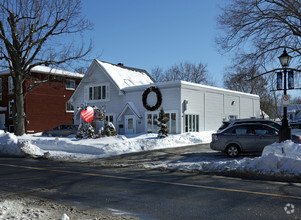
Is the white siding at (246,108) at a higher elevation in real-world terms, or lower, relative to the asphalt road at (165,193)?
higher

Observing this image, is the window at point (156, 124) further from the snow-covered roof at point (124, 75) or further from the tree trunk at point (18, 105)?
the tree trunk at point (18, 105)

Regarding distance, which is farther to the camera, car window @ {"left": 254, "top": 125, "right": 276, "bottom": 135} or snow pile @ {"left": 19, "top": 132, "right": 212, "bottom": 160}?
snow pile @ {"left": 19, "top": 132, "right": 212, "bottom": 160}

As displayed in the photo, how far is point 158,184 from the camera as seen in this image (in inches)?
360

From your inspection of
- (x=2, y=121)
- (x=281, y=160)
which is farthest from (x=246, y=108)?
(x=2, y=121)

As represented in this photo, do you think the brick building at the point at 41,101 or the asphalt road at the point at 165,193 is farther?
the brick building at the point at 41,101

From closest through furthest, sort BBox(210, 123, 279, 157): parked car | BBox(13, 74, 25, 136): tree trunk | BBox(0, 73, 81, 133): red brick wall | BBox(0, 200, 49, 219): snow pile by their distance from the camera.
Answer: BBox(0, 200, 49, 219): snow pile, BBox(210, 123, 279, 157): parked car, BBox(13, 74, 25, 136): tree trunk, BBox(0, 73, 81, 133): red brick wall

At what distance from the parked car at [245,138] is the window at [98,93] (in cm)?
2057

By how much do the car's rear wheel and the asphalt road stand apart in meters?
4.73

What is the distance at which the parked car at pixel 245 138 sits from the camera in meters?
15.1

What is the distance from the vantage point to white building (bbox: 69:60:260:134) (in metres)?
28.8

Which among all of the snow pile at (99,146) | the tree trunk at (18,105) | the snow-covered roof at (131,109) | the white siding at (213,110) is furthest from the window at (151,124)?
the tree trunk at (18,105)

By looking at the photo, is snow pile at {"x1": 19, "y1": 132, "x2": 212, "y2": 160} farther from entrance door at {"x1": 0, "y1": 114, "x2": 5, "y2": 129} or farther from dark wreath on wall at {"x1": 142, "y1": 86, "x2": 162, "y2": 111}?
entrance door at {"x1": 0, "y1": 114, "x2": 5, "y2": 129}

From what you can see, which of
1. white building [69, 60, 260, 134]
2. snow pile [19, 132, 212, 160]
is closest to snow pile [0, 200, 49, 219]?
snow pile [19, 132, 212, 160]

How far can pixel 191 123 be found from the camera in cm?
2942
